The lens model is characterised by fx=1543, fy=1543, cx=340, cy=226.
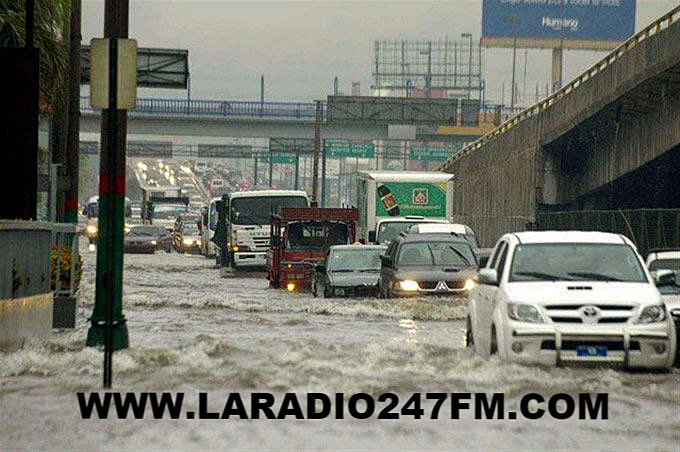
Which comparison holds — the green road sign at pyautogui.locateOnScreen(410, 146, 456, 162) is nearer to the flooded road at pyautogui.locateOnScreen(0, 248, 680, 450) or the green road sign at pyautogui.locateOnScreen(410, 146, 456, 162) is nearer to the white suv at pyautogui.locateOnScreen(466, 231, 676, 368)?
the flooded road at pyautogui.locateOnScreen(0, 248, 680, 450)

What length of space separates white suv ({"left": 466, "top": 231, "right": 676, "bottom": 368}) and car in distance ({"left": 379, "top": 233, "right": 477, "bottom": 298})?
1300 cm

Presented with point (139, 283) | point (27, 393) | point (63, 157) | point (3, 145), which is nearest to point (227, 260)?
point (139, 283)

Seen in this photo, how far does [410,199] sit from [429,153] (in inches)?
2763

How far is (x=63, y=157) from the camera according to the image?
1242 inches

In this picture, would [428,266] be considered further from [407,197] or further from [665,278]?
[407,197]

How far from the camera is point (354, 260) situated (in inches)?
1417

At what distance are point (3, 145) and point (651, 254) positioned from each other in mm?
8570

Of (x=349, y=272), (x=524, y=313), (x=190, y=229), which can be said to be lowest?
(x=190, y=229)

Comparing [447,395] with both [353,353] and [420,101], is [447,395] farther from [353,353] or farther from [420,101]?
[420,101]

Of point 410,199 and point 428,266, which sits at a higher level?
point 410,199

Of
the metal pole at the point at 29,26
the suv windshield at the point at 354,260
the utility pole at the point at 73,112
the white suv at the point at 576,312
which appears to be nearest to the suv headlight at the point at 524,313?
the white suv at the point at 576,312

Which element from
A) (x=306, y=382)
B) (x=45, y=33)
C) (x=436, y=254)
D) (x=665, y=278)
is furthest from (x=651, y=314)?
(x=436, y=254)

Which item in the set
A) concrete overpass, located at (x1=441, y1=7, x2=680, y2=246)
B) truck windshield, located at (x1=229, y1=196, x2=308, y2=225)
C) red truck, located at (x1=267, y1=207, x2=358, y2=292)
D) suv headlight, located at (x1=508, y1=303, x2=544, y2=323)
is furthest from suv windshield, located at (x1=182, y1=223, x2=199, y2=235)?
suv headlight, located at (x1=508, y1=303, x2=544, y2=323)

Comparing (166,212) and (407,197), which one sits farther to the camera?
(166,212)
